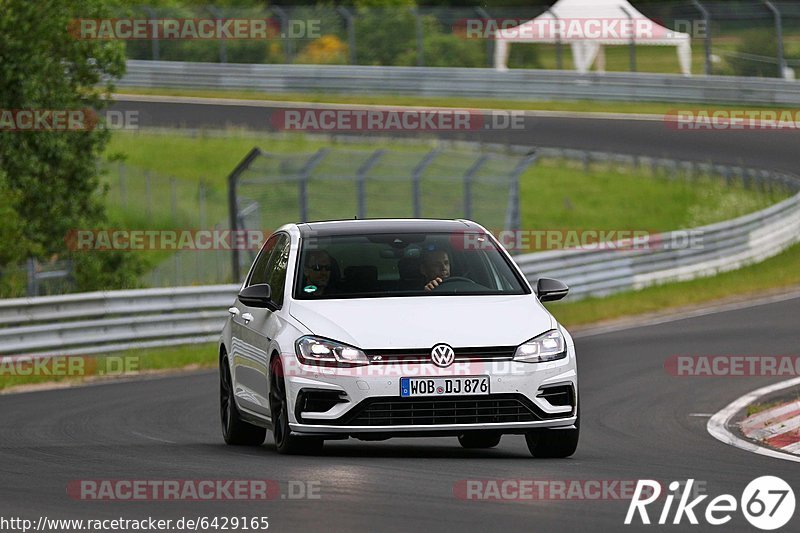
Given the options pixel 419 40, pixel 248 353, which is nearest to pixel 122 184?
pixel 419 40

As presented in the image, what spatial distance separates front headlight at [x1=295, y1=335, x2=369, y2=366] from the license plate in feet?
0.97

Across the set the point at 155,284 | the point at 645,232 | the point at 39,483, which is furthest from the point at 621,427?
the point at 645,232

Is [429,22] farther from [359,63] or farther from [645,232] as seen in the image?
[645,232]

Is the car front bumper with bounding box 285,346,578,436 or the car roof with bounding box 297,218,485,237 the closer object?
the car front bumper with bounding box 285,346,578,436

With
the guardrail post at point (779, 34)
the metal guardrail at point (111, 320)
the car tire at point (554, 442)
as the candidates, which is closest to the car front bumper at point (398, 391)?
the car tire at point (554, 442)

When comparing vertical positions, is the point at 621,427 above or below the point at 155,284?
above

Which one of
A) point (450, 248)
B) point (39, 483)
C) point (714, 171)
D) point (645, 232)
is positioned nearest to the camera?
point (39, 483)

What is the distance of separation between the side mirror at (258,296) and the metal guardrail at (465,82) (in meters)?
29.7

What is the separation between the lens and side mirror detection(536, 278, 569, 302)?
11.3m

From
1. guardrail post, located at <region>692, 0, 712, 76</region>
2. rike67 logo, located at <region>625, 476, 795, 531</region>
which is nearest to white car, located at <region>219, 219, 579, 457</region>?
rike67 logo, located at <region>625, 476, 795, 531</region>

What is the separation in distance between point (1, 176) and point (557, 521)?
17.6 metres

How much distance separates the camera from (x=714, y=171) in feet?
121

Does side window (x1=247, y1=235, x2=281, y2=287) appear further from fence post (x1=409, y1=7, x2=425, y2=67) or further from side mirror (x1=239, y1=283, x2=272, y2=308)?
fence post (x1=409, y1=7, x2=425, y2=67)

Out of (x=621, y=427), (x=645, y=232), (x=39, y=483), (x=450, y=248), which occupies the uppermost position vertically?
(x=450, y=248)
